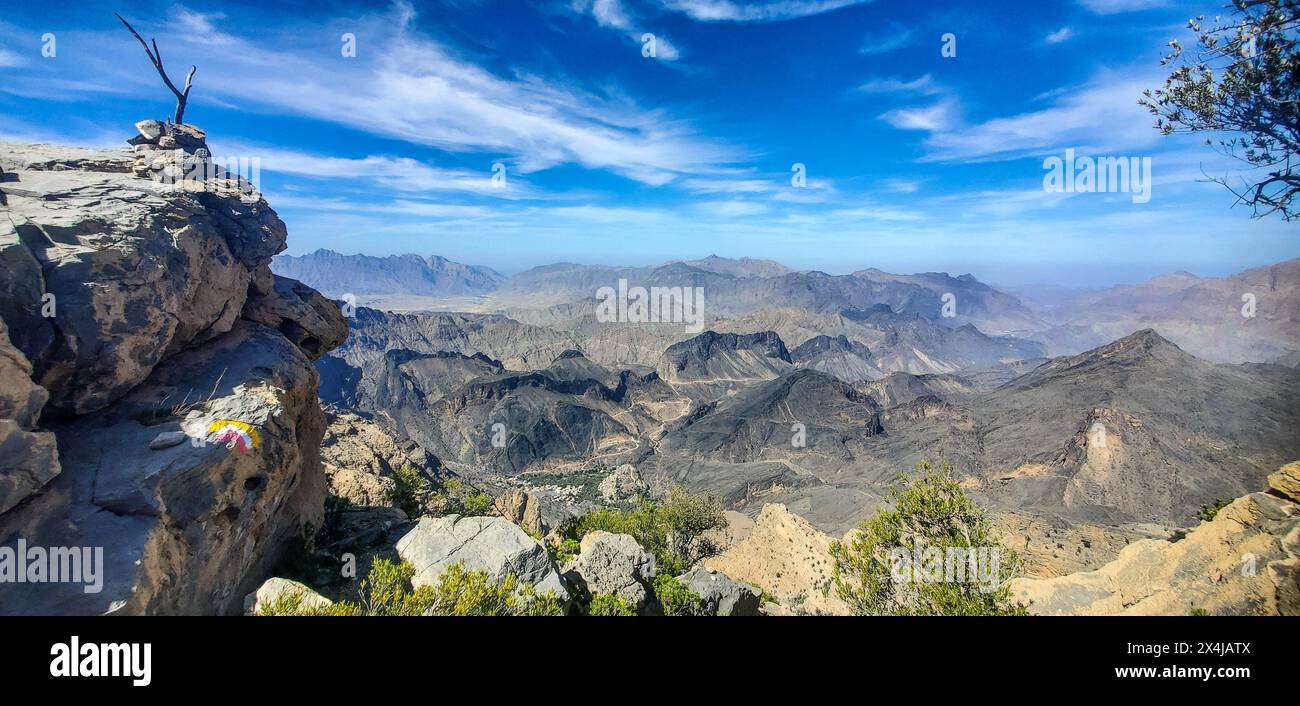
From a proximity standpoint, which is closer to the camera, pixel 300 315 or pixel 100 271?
pixel 100 271

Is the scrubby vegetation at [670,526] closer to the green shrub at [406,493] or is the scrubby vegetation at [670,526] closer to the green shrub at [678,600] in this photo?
the green shrub at [406,493]

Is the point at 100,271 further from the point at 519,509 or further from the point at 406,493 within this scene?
the point at 519,509

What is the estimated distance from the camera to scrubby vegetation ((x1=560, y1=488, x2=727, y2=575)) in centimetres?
3366

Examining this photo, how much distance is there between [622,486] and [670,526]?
48.1 metres

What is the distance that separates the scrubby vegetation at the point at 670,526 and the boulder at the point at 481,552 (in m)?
14.7

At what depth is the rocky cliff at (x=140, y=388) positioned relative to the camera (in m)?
10.5

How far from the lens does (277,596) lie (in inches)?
476

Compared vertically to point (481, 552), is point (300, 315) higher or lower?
higher

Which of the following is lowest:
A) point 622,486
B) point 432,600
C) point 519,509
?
point 622,486

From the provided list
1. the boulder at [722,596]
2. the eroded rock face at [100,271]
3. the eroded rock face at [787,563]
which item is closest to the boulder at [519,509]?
the eroded rock face at [787,563]

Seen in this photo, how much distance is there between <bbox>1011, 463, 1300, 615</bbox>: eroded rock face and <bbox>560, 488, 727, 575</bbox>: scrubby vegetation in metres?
18.8

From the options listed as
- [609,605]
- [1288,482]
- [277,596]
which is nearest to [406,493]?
[277,596]
